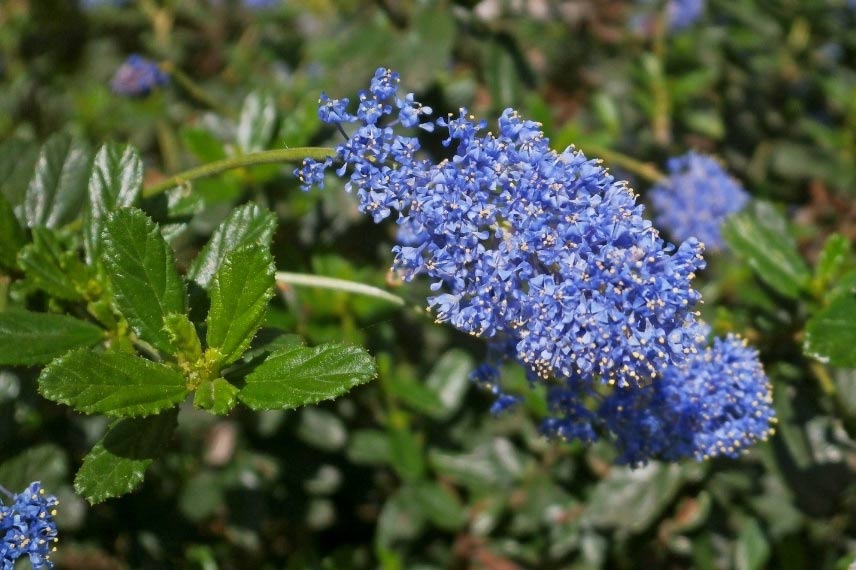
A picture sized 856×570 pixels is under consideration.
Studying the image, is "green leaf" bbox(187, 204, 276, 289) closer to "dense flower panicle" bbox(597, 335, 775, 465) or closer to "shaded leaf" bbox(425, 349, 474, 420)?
"dense flower panicle" bbox(597, 335, 775, 465)

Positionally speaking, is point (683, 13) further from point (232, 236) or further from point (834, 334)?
point (232, 236)

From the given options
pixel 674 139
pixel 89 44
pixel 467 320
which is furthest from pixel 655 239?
pixel 89 44

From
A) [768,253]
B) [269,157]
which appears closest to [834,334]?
[768,253]

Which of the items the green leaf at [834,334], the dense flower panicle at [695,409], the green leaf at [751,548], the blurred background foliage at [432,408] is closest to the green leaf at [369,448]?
the blurred background foliage at [432,408]

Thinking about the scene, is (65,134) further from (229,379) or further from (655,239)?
(655,239)

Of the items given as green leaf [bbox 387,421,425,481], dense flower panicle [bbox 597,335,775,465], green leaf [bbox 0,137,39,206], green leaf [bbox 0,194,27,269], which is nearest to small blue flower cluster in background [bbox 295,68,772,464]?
dense flower panicle [bbox 597,335,775,465]

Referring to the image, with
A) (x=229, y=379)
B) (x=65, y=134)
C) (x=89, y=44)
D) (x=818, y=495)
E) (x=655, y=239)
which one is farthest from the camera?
(x=89, y=44)
